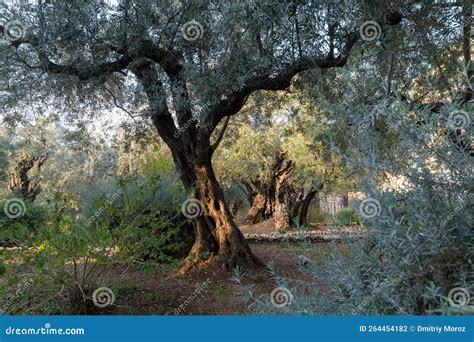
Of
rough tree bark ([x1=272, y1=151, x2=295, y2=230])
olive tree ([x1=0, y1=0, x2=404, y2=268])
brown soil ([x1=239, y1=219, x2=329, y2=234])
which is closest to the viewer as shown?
olive tree ([x1=0, y1=0, x2=404, y2=268])

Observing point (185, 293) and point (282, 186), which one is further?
point (282, 186)

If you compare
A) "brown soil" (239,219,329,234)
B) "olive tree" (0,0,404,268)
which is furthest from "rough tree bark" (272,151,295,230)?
"olive tree" (0,0,404,268)

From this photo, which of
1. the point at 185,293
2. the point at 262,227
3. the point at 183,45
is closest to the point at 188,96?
the point at 183,45

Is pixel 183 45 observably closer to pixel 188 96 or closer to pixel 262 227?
pixel 188 96

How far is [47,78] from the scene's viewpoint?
21.4 ft

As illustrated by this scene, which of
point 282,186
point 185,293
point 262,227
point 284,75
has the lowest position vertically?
point 262,227

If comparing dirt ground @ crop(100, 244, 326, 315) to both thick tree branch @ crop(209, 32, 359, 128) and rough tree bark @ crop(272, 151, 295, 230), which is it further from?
rough tree bark @ crop(272, 151, 295, 230)

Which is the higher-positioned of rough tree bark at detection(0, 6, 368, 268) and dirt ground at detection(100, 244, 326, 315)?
rough tree bark at detection(0, 6, 368, 268)

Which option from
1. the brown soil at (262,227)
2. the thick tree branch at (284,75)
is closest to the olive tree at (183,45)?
the thick tree branch at (284,75)

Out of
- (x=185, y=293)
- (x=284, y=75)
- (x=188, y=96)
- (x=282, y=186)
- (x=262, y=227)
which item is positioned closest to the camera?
(x=188, y=96)

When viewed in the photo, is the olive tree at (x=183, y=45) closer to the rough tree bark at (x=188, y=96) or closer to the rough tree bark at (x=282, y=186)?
the rough tree bark at (x=188, y=96)

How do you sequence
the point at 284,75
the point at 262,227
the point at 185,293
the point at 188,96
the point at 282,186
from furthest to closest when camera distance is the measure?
1. the point at 282,186
2. the point at 262,227
3. the point at 185,293
4. the point at 284,75
5. the point at 188,96

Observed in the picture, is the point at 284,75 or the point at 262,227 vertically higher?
the point at 284,75

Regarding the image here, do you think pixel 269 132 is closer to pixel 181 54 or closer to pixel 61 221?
pixel 181 54
